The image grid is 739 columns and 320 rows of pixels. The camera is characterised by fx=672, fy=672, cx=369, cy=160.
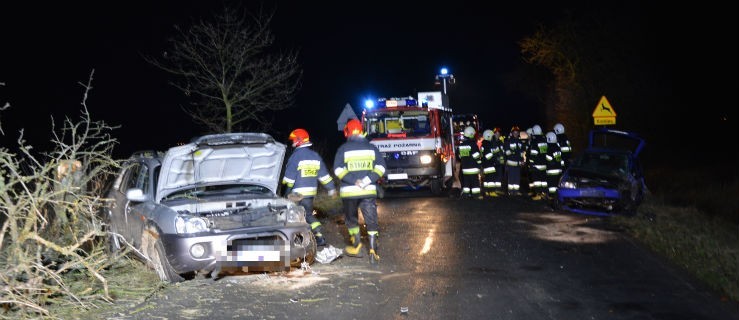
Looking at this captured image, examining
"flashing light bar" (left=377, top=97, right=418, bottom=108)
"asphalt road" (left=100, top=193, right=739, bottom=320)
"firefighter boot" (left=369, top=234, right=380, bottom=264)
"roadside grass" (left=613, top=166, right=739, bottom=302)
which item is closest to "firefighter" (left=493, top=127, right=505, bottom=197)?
"flashing light bar" (left=377, top=97, right=418, bottom=108)

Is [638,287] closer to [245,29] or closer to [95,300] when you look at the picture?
[95,300]

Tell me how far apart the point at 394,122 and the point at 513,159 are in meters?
3.04

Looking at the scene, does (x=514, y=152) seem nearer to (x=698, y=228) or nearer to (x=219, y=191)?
(x=698, y=228)

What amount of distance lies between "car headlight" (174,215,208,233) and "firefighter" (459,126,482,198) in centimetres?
979

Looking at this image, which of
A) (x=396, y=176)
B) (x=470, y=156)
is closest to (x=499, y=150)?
(x=470, y=156)

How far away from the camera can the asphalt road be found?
6.01 m

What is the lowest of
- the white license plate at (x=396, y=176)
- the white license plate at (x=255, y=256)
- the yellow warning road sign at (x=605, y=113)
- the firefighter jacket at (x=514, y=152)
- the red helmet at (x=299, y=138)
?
the white license plate at (x=255, y=256)

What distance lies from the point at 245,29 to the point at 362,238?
6617 mm

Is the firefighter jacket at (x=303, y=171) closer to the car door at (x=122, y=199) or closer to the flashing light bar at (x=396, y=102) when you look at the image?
the car door at (x=122, y=199)

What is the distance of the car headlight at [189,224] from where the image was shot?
6.62 meters

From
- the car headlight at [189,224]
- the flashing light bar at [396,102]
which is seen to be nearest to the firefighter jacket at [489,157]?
the flashing light bar at [396,102]

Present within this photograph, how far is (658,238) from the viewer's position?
988cm

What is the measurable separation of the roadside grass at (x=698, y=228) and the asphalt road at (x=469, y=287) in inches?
17.4

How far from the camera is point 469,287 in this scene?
6.90 meters
